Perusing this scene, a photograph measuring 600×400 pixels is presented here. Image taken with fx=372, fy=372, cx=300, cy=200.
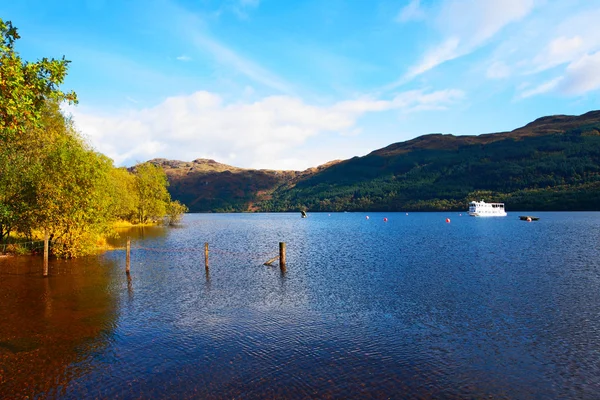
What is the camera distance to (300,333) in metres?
19.2

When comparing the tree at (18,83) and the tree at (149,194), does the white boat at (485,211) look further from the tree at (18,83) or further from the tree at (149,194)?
the tree at (18,83)

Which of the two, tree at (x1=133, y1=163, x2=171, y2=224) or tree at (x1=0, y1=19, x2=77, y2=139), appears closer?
tree at (x1=0, y1=19, x2=77, y2=139)

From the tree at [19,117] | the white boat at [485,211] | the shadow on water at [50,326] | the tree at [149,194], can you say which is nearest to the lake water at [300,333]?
the shadow on water at [50,326]

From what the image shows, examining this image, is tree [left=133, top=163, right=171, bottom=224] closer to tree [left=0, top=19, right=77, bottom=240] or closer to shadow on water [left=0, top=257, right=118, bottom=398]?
tree [left=0, top=19, right=77, bottom=240]

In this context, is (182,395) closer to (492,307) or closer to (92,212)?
(492,307)

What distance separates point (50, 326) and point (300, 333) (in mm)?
13273

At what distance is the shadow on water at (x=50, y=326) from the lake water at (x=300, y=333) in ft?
0.32

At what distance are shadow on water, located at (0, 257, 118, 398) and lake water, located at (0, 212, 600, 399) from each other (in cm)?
10

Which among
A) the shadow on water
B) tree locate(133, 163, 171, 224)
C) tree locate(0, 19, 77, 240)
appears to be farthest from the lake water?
tree locate(133, 163, 171, 224)

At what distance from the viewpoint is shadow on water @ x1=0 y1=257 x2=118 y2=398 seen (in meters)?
13.8

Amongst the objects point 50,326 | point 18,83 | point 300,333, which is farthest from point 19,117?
point 300,333

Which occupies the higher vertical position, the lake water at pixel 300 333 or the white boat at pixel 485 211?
the white boat at pixel 485 211

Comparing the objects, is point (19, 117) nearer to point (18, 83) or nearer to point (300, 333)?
point (18, 83)

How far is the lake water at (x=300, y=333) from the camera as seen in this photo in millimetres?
13508
